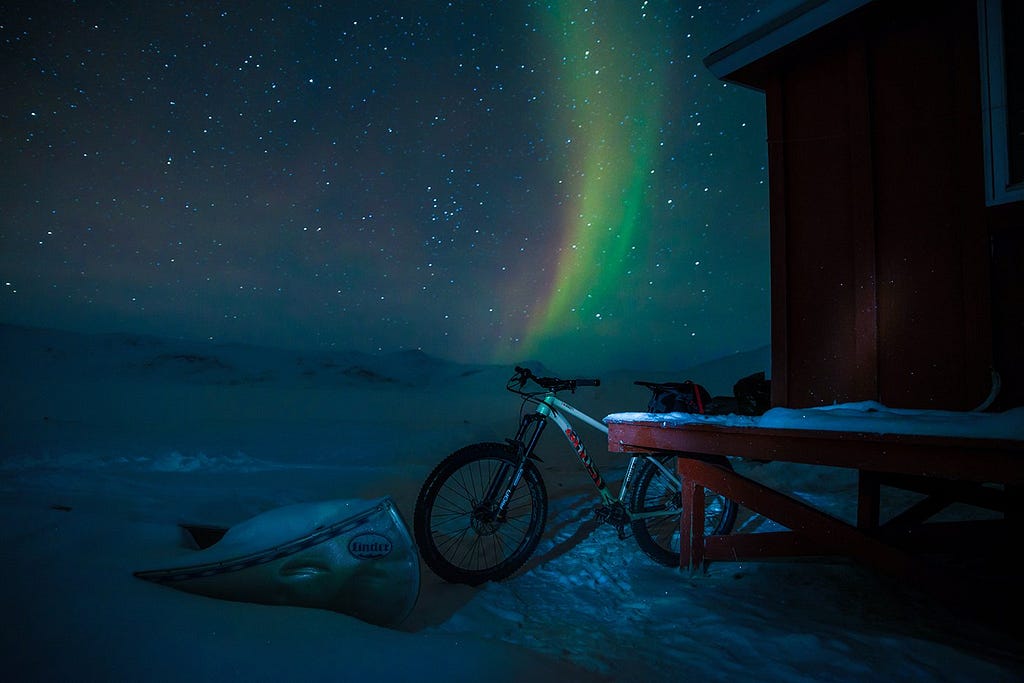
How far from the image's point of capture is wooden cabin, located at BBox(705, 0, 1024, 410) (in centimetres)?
371

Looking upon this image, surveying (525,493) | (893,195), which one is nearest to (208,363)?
(525,493)

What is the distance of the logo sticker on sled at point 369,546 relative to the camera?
2.56 meters

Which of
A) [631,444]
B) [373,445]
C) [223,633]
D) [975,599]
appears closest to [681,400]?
[631,444]

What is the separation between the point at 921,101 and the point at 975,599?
3660 millimetres

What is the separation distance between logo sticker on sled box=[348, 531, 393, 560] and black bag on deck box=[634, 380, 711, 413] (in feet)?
7.77

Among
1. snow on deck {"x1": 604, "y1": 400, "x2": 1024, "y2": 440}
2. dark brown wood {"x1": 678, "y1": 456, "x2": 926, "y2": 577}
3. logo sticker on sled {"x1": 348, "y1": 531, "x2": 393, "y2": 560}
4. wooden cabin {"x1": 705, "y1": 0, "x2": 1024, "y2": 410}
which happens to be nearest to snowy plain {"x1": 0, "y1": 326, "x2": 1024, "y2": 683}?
dark brown wood {"x1": 678, "y1": 456, "x2": 926, "y2": 577}

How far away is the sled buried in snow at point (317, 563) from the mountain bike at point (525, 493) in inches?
21.3

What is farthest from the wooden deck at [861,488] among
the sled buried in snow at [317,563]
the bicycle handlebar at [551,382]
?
the sled buried in snow at [317,563]

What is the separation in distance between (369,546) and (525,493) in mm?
1510

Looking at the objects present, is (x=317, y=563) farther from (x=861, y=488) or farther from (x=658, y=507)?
(x=861, y=488)

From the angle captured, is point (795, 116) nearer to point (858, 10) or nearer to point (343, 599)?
point (858, 10)

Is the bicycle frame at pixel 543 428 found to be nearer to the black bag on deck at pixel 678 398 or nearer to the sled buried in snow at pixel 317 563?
the black bag on deck at pixel 678 398

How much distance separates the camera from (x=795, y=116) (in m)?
5.02

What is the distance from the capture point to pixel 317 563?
2.48 m
